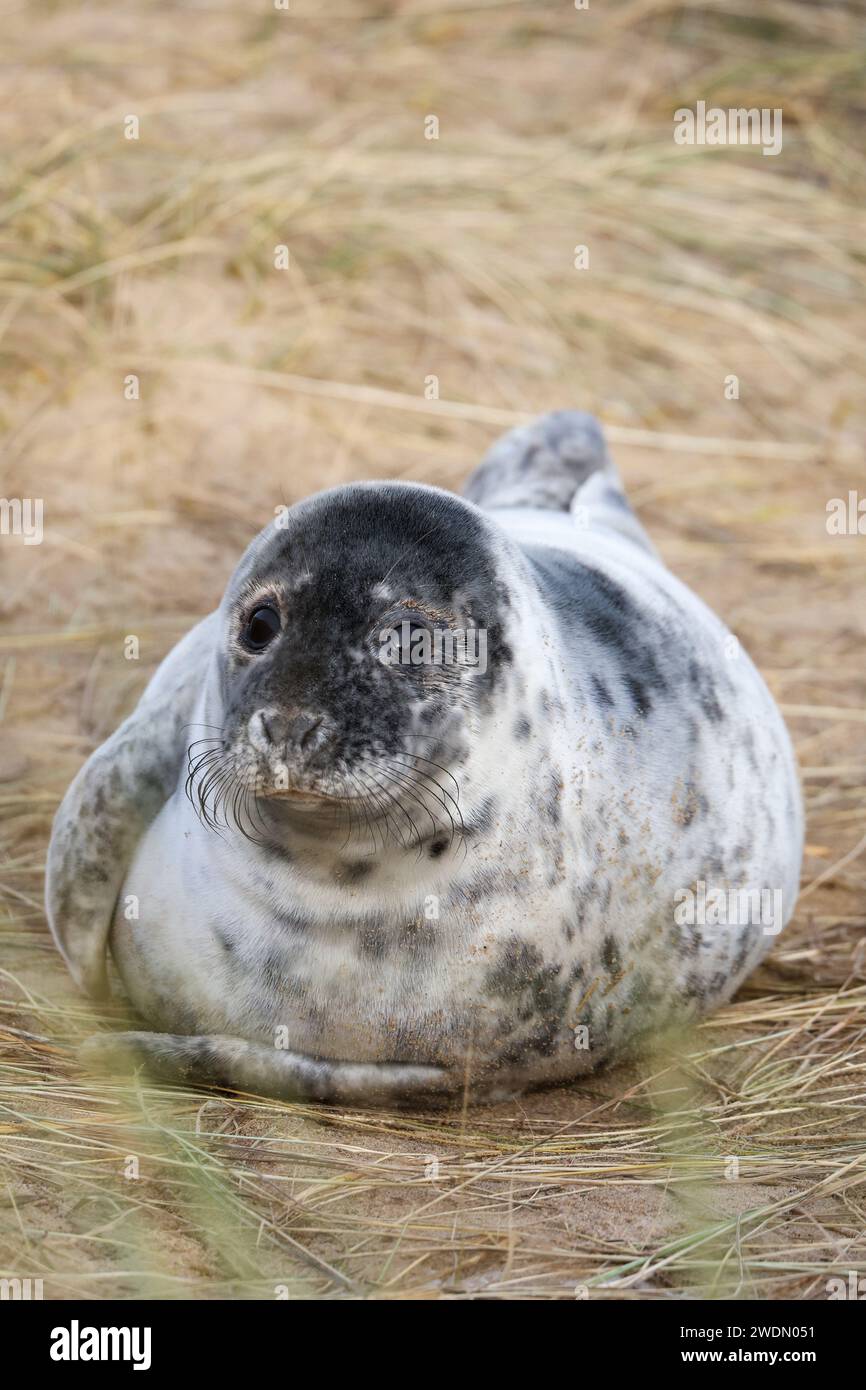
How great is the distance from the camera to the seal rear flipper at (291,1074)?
3.27m

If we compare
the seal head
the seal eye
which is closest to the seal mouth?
the seal head

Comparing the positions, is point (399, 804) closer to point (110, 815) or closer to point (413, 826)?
point (413, 826)

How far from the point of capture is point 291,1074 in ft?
10.7

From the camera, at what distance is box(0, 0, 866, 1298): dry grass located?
3057 mm

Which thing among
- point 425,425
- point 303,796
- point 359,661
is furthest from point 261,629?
point 425,425

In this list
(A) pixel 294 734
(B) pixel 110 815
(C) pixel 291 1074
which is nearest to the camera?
(A) pixel 294 734

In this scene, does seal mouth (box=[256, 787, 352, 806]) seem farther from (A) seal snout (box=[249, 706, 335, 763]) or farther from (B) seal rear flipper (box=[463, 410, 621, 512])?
(B) seal rear flipper (box=[463, 410, 621, 512])

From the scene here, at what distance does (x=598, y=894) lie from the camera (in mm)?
3367

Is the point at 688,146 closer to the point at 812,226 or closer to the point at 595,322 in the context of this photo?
the point at 812,226

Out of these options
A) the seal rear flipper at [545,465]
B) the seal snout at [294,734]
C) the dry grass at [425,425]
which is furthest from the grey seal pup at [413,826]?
the seal rear flipper at [545,465]

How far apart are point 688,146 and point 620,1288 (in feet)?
23.8

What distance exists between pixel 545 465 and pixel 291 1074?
2.54 m

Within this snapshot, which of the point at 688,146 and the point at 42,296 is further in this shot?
the point at 688,146
